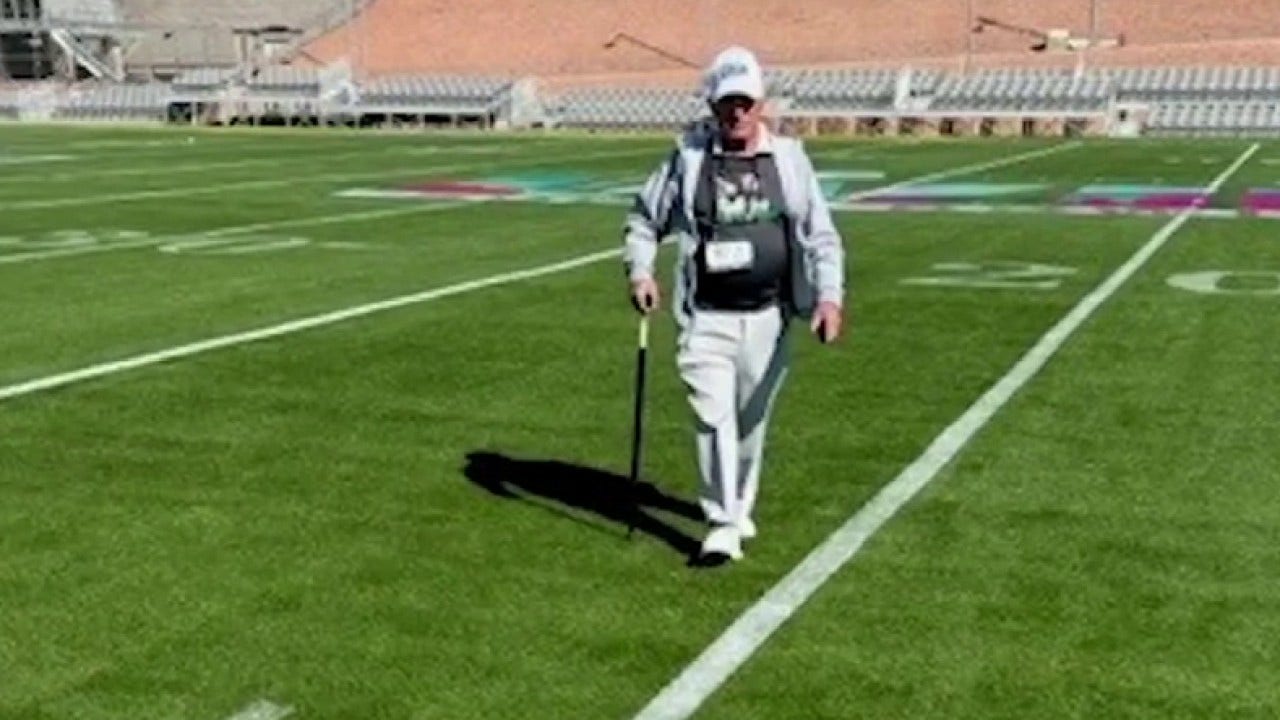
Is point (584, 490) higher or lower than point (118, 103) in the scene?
higher

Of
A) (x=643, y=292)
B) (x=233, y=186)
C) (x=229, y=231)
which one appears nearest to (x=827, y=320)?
(x=643, y=292)

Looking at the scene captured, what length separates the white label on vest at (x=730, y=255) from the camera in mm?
6066

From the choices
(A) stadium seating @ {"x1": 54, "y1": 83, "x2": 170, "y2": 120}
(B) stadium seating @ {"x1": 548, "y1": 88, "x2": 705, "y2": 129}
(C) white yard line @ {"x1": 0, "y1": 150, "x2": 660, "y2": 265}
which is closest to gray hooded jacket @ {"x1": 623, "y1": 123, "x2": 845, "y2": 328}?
(C) white yard line @ {"x1": 0, "y1": 150, "x2": 660, "y2": 265}

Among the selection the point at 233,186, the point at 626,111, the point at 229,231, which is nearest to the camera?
the point at 229,231

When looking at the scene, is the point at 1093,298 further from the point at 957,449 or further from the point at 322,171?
the point at 322,171

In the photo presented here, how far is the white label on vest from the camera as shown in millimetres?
6066

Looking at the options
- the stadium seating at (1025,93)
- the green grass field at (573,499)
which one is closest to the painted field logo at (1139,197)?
the green grass field at (573,499)

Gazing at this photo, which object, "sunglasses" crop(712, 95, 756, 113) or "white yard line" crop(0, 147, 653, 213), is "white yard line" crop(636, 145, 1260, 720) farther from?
"white yard line" crop(0, 147, 653, 213)

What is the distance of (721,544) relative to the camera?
616cm

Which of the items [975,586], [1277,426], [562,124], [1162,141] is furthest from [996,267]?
[562,124]

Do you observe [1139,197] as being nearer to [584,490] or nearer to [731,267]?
[584,490]

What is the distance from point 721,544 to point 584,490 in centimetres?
123

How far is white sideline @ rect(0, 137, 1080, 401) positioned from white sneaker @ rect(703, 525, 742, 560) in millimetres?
4446

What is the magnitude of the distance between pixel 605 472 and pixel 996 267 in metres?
7.98
